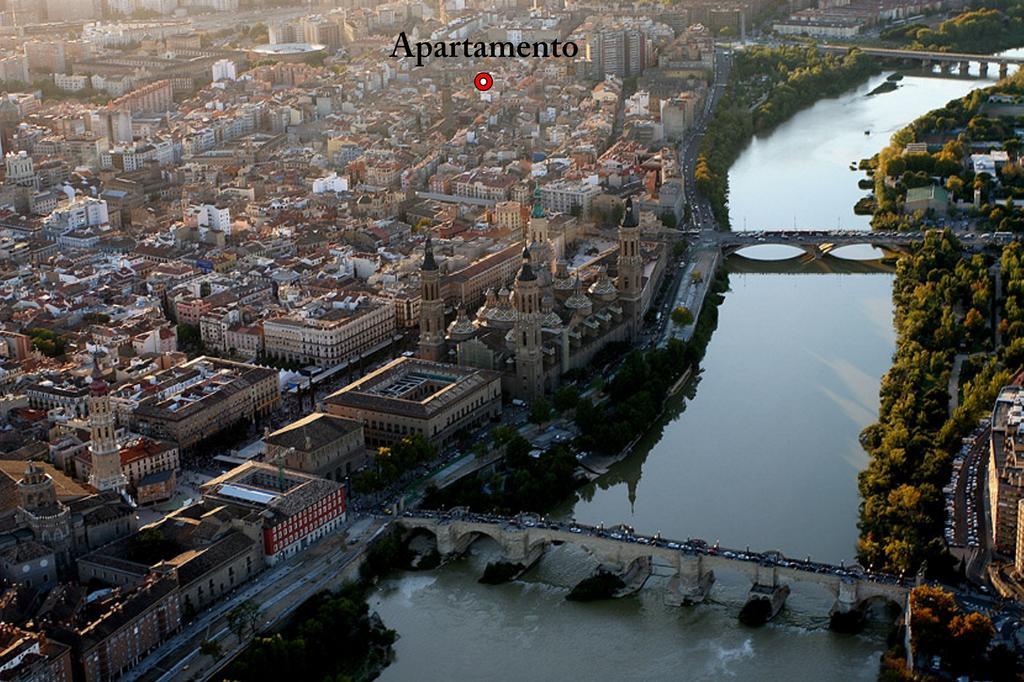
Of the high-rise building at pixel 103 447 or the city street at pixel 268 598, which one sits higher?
the high-rise building at pixel 103 447

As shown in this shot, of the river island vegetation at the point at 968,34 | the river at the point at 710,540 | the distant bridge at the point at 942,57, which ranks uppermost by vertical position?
the river island vegetation at the point at 968,34

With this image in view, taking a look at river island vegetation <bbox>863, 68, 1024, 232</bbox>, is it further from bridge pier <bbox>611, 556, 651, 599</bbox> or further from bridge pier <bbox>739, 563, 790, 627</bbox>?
bridge pier <bbox>739, 563, 790, 627</bbox>

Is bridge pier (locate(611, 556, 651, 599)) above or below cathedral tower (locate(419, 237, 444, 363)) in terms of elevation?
below

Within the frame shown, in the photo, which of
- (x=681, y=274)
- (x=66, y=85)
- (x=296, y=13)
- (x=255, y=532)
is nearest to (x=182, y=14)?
(x=296, y=13)

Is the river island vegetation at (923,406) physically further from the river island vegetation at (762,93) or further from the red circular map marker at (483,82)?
the red circular map marker at (483,82)

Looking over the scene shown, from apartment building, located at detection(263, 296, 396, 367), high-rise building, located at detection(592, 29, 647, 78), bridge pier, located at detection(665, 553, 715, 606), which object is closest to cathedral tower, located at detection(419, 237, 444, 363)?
apartment building, located at detection(263, 296, 396, 367)

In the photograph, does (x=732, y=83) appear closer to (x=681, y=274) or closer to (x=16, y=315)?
(x=681, y=274)

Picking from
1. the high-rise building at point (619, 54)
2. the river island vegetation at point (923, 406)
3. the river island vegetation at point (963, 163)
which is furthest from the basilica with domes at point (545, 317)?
the high-rise building at point (619, 54)
